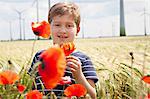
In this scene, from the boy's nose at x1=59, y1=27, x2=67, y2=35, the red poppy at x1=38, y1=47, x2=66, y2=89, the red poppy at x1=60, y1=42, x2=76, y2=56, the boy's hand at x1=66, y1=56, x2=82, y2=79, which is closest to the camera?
the red poppy at x1=38, y1=47, x2=66, y2=89

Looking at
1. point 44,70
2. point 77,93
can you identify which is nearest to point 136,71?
point 77,93

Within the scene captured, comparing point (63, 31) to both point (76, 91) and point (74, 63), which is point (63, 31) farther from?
point (76, 91)

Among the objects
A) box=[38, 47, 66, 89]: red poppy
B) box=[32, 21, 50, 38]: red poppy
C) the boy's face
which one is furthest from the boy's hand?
box=[38, 47, 66, 89]: red poppy

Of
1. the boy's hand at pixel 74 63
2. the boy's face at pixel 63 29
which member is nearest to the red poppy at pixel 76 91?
the boy's hand at pixel 74 63

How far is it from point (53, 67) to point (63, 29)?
107 cm

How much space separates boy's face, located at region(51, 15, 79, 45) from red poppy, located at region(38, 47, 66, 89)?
1030mm

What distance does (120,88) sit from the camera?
294 centimetres

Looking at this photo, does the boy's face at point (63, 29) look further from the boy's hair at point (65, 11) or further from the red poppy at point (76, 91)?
the red poppy at point (76, 91)

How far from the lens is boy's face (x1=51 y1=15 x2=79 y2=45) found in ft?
6.36

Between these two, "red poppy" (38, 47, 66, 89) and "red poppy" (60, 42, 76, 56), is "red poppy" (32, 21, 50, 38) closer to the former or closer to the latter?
"red poppy" (60, 42, 76, 56)

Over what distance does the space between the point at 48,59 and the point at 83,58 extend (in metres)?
1.25

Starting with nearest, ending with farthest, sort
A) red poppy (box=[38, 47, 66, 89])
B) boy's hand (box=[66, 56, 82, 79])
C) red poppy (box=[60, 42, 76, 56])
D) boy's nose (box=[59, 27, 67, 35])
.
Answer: red poppy (box=[38, 47, 66, 89]) → red poppy (box=[60, 42, 76, 56]) → boy's hand (box=[66, 56, 82, 79]) → boy's nose (box=[59, 27, 67, 35])

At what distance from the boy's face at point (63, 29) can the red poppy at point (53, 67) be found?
3.38ft

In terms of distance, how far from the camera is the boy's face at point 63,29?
1938mm
